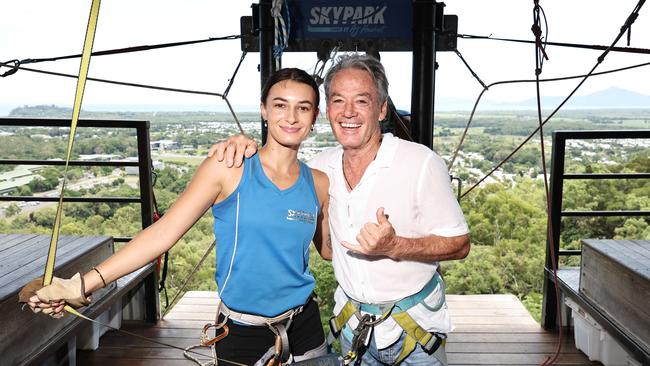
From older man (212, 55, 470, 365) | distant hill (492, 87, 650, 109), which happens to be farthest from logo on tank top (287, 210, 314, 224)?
distant hill (492, 87, 650, 109)

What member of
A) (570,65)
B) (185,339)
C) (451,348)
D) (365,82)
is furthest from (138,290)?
(570,65)

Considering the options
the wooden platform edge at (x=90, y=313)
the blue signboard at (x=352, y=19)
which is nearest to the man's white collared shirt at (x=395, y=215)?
the blue signboard at (x=352, y=19)

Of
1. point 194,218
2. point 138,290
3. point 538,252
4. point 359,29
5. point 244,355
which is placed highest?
point 359,29

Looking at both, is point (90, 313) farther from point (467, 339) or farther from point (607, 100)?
point (607, 100)

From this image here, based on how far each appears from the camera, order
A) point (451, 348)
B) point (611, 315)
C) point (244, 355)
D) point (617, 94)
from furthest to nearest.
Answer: point (617, 94) → point (451, 348) → point (611, 315) → point (244, 355)

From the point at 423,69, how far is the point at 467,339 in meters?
1.91

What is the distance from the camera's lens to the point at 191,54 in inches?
2339

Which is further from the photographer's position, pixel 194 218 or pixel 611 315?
pixel 611 315

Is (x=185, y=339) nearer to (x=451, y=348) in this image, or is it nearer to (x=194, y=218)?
(x=451, y=348)

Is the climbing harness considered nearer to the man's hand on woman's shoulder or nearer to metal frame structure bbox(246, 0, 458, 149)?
the man's hand on woman's shoulder

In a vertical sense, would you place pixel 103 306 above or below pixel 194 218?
below

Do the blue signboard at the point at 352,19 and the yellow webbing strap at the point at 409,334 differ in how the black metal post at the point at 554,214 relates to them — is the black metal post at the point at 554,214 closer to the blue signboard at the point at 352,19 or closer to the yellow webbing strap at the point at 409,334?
the blue signboard at the point at 352,19

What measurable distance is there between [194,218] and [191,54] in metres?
61.6

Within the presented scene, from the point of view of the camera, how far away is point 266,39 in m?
2.18
